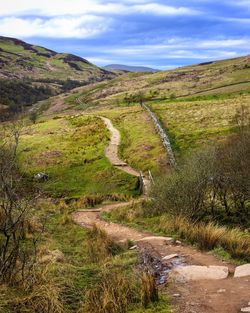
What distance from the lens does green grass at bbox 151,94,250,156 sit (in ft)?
172

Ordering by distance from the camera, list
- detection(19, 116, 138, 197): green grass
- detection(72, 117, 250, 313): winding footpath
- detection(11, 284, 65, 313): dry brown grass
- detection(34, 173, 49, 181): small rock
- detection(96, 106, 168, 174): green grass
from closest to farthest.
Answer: detection(11, 284, 65, 313): dry brown grass < detection(72, 117, 250, 313): winding footpath < detection(19, 116, 138, 197): green grass < detection(96, 106, 168, 174): green grass < detection(34, 173, 49, 181): small rock

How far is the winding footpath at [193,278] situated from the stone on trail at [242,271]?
0.52 feet

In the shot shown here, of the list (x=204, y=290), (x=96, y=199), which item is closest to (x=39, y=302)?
(x=204, y=290)

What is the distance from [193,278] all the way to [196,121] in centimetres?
5486

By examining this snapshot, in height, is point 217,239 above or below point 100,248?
above

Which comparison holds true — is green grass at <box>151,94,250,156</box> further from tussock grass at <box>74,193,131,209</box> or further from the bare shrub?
the bare shrub

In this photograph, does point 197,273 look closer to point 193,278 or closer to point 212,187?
point 193,278

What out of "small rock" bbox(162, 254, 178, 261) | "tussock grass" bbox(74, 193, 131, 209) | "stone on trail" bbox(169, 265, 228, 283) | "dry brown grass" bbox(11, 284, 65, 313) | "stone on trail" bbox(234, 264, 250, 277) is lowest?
"tussock grass" bbox(74, 193, 131, 209)

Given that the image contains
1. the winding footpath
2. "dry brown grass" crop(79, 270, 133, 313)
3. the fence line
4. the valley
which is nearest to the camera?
"dry brown grass" crop(79, 270, 133, 313)

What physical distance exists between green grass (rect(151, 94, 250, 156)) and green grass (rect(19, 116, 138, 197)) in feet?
28.6

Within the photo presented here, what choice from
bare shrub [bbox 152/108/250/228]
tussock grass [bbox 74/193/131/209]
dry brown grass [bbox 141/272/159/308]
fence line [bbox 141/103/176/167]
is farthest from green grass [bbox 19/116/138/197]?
dry brown grass [bbox 141/272/159/308]

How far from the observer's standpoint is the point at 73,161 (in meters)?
50.6

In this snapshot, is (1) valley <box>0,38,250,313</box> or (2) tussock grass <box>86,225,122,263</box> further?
(2) tussock grass <box>86,225,122,263</box>

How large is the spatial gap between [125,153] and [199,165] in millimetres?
27770
